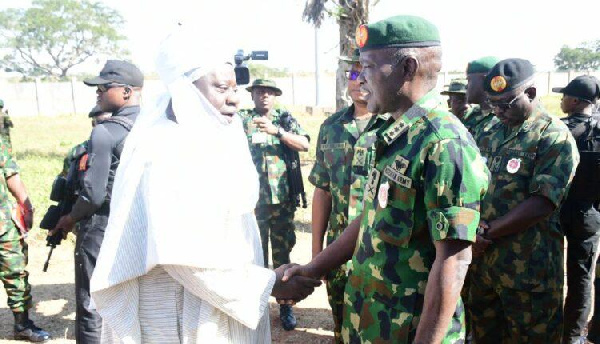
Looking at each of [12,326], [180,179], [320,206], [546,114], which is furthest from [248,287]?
[12,326]

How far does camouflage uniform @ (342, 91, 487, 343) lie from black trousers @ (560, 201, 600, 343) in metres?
2.71

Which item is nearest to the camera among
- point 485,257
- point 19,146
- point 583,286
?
point 485,257

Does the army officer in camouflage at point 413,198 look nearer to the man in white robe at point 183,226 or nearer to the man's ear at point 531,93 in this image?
the man in white robe at point 183,226

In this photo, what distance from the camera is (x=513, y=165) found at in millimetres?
3133

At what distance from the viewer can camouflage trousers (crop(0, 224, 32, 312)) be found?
4.48m

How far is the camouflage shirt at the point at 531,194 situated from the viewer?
2986mm

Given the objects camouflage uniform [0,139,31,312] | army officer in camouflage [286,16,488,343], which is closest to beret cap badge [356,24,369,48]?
army officer in camouflage [286,16,488,343]

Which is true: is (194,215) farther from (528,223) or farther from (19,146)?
(19,146)

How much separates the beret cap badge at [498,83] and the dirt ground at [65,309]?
8.33 feet

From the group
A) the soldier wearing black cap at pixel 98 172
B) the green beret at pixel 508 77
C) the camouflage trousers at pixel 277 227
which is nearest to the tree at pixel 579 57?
the camouflage trousers at pixel 277 227

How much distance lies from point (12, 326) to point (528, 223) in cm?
464

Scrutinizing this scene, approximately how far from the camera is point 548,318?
3.09 meters

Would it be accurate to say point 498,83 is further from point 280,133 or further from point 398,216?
point 280,133

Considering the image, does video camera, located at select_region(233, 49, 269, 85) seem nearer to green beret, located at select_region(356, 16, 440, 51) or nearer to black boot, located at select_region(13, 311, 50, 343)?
green beret, located at select_region(356, 16, 440, 51)
